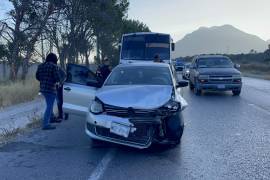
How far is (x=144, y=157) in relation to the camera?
812 cm

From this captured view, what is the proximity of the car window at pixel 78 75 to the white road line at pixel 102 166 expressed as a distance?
2.71m

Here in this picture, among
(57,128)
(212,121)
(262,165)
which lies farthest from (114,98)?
(212,121)

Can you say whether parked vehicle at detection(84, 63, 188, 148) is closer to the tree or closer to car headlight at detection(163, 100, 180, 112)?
car headlight at detection(163, 100, 180, 112)

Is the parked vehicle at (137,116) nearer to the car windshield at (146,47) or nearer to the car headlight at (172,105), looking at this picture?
the car headlight at (172,105)

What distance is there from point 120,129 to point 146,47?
14053 millimetres

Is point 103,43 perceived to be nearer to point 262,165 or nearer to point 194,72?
point 194,72

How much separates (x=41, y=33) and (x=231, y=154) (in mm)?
19349

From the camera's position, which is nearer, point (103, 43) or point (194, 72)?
point (194, 72)

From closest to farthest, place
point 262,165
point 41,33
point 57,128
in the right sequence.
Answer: point 262,165, point 57,128, point 41,33

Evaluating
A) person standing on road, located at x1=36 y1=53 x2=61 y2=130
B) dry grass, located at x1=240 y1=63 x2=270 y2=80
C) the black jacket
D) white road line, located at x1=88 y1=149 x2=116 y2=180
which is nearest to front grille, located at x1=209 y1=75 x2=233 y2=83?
person standing on road, located at x1=36 y1=53 x2=61 y2=130

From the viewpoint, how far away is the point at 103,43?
40750 millimetres

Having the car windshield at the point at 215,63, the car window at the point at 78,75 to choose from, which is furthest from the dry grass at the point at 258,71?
the car window at the point at 78,75

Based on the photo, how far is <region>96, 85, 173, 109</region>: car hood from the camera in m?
8.24

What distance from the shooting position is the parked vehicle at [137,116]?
8047 mm
